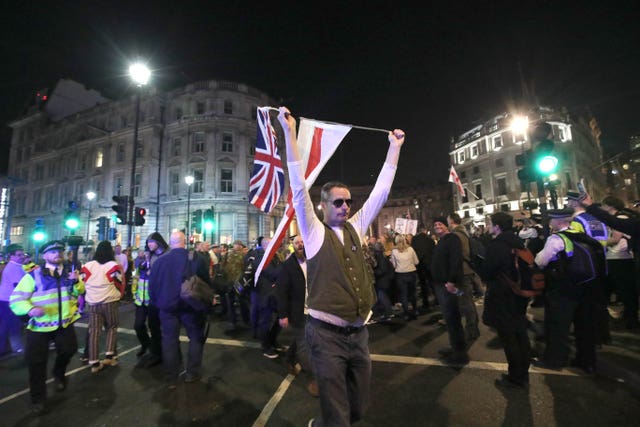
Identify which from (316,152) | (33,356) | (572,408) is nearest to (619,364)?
(572,408)

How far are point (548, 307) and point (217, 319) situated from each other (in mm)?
7991

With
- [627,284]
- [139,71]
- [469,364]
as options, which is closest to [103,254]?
[469,364]

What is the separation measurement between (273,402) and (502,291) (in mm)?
3392

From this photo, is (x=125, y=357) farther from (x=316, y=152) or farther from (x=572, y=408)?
(x=572, y=408)

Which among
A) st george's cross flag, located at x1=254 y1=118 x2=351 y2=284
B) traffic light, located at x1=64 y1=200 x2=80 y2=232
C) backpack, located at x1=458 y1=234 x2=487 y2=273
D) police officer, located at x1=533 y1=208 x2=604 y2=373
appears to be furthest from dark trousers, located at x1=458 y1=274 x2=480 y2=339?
traffic light, located at x1=64 y1=200 x2=80 y2=232

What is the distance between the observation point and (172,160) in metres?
34.1

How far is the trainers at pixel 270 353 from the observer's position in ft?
18.3

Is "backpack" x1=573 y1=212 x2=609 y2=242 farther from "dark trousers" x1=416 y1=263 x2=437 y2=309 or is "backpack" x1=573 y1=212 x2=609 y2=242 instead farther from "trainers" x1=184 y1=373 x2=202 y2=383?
"trainers" x1=184 y1=373 x2=202 y2=383

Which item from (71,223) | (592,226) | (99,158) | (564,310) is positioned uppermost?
(99,158)

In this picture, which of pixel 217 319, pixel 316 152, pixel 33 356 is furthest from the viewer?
pixel 217 319

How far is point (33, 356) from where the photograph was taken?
4027 millimetres

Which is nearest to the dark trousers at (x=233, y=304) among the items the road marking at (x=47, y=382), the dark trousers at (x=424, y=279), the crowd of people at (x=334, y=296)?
the crowd of people at (x=334, y=296)

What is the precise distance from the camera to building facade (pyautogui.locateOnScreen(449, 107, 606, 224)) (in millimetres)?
42969

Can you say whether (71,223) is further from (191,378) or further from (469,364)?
(469,364)
